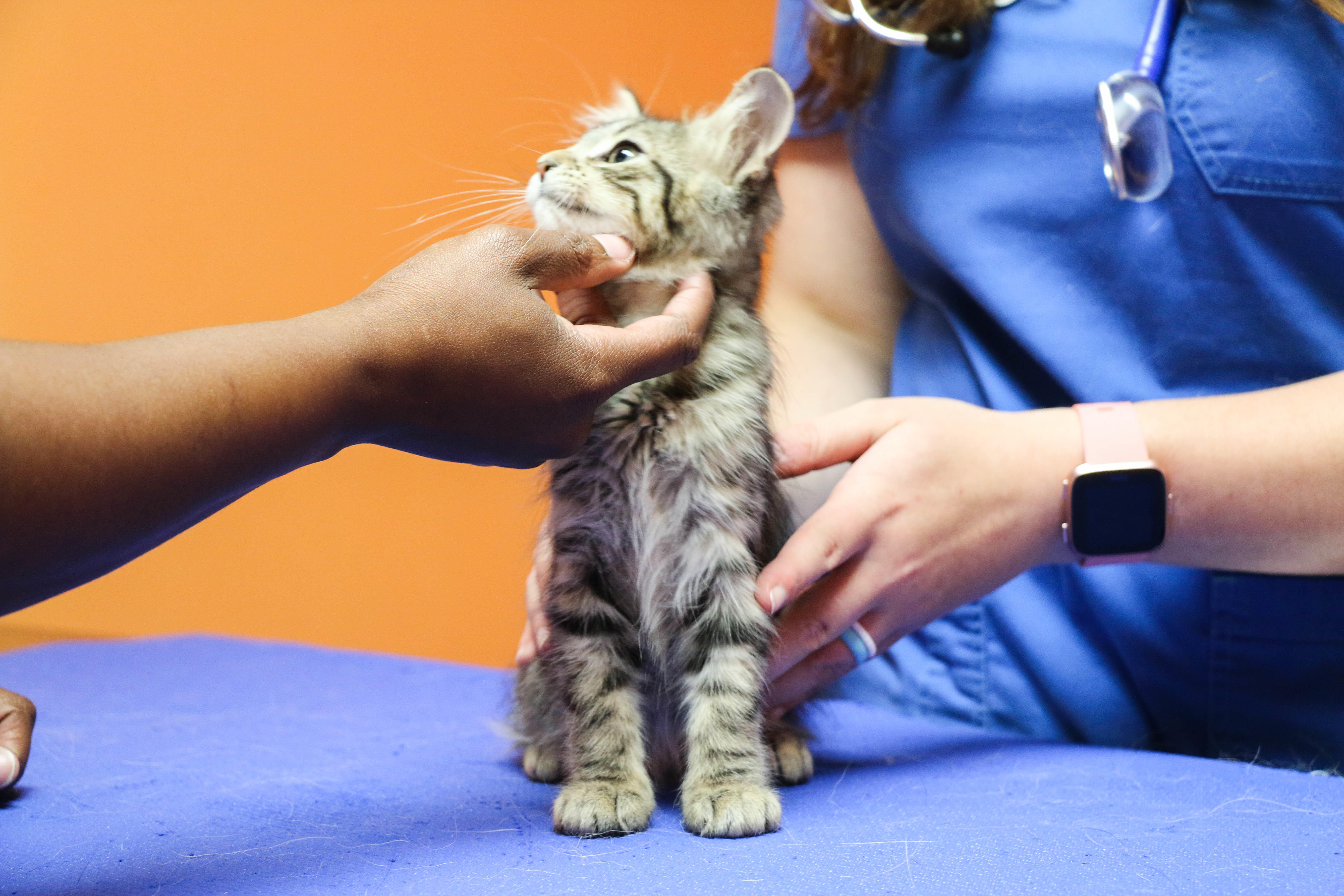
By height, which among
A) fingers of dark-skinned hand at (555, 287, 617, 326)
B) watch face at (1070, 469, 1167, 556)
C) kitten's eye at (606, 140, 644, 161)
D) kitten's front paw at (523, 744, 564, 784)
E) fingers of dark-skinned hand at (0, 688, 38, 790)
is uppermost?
kitten's eye at (606, 140, 644, 161)

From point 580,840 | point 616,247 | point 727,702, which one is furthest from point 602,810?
point 616,247

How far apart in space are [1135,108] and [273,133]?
1.96 m

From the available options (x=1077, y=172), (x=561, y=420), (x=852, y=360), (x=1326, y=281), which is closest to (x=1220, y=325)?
(x=1326, y=281)

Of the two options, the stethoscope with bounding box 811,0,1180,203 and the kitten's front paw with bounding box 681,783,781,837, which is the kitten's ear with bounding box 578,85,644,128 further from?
the kitten's front paw with bounding box 681,783,781,837

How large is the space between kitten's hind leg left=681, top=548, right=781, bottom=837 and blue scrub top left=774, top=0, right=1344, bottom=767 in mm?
537

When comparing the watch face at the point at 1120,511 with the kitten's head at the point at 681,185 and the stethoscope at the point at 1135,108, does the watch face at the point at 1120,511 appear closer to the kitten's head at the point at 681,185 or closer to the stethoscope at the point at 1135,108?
the stethoscope at the point at 1135,108

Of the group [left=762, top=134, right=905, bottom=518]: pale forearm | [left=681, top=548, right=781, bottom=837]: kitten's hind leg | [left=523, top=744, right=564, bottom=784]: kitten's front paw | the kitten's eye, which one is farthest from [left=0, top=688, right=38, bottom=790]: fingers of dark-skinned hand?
[left=762, top=134, right=905, bottom=518]: pale forearm

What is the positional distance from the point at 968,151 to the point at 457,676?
1.32 meters

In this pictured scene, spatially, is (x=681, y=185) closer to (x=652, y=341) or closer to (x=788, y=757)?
(x=652, y=341)

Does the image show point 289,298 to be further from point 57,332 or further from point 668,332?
point 668,332

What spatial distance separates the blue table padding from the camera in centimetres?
69

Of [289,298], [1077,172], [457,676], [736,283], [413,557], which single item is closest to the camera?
[736,283]

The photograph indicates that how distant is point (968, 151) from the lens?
1.28 metres

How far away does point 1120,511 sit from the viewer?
1.00m
